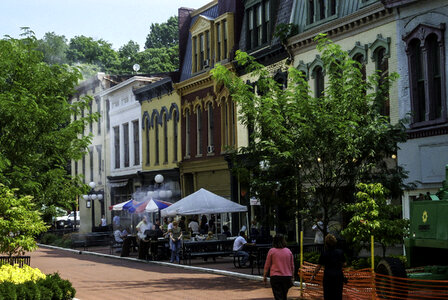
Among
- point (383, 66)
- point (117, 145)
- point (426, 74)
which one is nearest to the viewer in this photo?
point (426, 74)

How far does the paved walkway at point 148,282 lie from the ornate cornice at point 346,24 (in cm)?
1017

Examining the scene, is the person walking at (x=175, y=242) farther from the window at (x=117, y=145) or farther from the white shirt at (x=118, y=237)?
the window at (x=117, y=145)

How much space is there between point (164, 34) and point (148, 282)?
283 ft

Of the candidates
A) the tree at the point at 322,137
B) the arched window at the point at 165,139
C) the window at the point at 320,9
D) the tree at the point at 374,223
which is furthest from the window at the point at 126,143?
the tree at the point at 374,223

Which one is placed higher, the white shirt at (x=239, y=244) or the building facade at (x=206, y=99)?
the building facade at (x=206, y=99)

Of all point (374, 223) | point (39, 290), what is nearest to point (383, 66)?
point (374, 223)

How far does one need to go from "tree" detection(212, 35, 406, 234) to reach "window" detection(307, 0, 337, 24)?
30.1 feet

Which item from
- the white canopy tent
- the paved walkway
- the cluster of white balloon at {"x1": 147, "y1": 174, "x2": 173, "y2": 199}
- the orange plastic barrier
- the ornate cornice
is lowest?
the paved walkway

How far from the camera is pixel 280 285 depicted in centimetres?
1378

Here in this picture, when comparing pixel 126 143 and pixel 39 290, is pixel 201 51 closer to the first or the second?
pixel 126 143

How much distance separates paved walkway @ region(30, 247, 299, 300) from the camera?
1825cm

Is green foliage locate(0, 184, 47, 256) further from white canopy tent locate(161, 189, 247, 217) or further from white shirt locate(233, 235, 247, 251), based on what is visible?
white canopy tent locate(161, 189, 247, 217)

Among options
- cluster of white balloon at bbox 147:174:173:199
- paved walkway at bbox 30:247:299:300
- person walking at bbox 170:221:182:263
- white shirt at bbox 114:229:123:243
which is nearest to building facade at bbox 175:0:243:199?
cluster of white balloon at bbox 147:174:173:199

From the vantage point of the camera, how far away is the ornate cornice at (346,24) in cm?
2622
